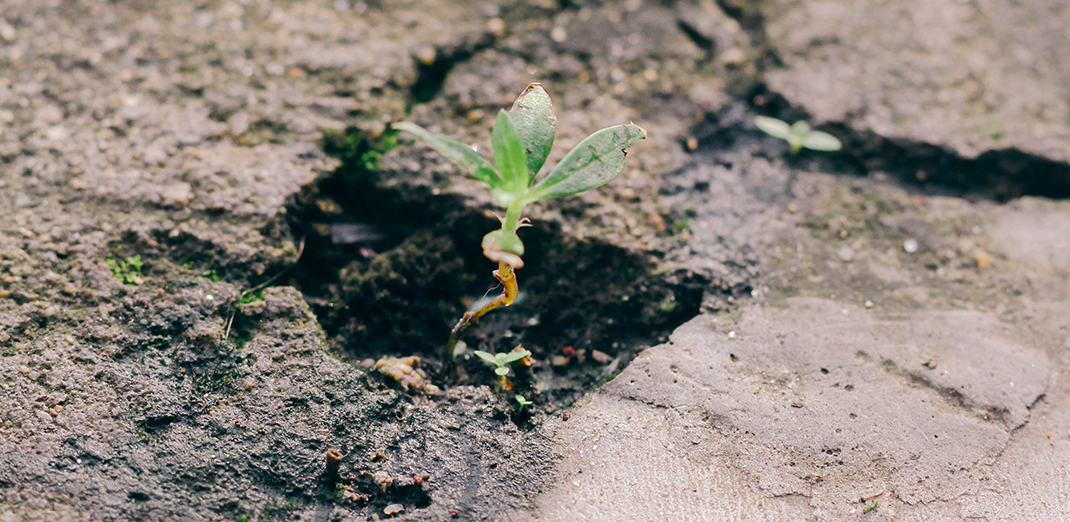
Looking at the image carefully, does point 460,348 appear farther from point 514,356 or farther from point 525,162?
point 525,162

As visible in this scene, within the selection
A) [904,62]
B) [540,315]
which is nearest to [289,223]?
[540,315]

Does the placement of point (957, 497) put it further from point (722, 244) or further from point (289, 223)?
point (289, 223)

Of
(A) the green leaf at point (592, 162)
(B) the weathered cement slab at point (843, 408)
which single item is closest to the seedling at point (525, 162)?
(A) the green leaf at point (592, 162)

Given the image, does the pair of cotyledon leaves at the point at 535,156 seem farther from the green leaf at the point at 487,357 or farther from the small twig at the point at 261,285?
the small twig at the point at 261,285

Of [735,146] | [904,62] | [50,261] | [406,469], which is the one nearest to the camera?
[406,469]

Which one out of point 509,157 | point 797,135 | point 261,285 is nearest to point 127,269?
point 261,285

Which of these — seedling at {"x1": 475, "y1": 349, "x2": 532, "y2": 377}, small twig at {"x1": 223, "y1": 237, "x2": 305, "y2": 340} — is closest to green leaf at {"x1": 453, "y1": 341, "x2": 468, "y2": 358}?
seedling at {"x1": 475, "y1": 349, "x2": 532, "y2": 377}
